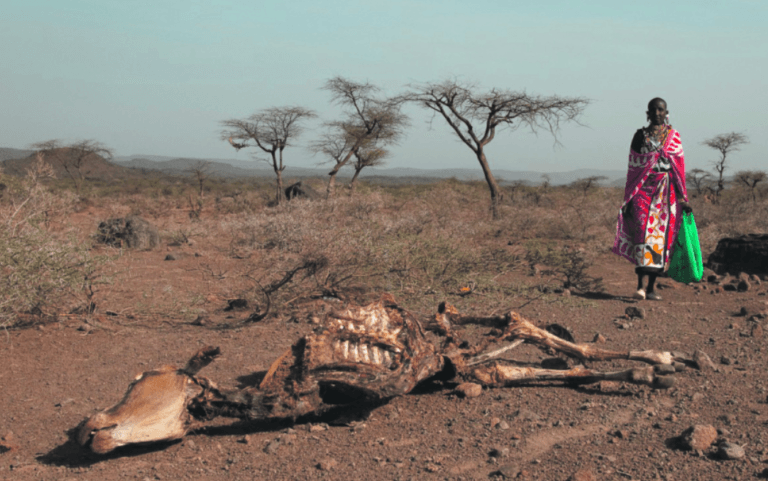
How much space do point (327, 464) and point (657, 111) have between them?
4.99 metres

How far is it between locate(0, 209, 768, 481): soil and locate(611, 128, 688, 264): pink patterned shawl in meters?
1.20

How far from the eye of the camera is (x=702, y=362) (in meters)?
3.75

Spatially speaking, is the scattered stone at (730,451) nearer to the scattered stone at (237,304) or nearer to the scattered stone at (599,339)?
the scattered stone at (599,339)

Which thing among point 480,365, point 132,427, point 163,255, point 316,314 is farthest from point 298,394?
point 163,255

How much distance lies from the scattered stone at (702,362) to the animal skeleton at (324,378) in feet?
1.11

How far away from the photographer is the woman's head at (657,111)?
5.91 meters

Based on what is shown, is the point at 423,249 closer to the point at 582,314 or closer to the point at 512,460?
the point at 582,314

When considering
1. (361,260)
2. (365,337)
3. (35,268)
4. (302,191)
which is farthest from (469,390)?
(302,191)

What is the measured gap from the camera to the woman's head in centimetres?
591

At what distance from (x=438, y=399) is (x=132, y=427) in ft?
5.43

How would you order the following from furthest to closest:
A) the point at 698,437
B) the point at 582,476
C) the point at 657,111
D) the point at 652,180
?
the point at 652,180 → the point at 657,111 → the point at 698,437 → the point at 582,476

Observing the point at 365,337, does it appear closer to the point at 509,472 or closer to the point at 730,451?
the point at 509,472

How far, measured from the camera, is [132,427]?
8.41ft

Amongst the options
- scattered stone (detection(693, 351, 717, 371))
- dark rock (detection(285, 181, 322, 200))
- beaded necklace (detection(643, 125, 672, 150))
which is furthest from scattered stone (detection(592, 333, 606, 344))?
dark rock (detection(285, 181, 322, 200))
